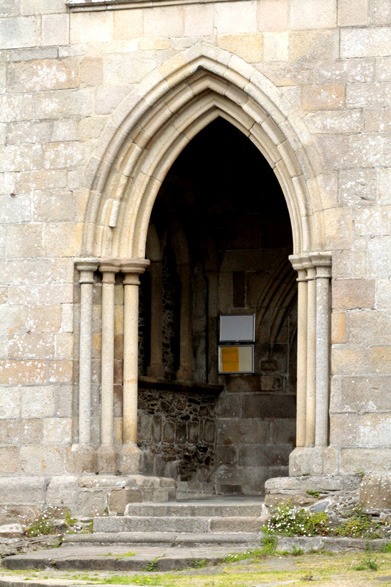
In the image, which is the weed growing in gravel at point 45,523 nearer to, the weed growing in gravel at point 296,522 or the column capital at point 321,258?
the weed growing in gravel at point 296,522

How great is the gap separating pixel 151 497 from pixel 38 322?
5.53 ft

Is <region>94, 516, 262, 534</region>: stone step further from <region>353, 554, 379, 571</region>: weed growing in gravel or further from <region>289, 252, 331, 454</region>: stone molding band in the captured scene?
<region>353, 554, 379, 571</region>: weed growing in gravel

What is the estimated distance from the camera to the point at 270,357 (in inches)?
558

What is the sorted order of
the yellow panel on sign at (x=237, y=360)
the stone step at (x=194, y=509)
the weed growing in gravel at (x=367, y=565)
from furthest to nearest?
the yellow panel on sign at (x=237, y=360) → the stone step at (x=194, y=509) → the weed growing in gravel at (x=367, y=565)

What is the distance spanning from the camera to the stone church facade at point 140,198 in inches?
420

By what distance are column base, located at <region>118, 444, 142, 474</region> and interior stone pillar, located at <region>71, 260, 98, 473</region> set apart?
227 mm

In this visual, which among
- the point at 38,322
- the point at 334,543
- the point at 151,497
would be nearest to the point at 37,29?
the point at 38,322

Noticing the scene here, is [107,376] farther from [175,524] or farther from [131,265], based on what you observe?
[175,524]

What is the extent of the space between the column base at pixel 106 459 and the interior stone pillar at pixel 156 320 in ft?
7.34

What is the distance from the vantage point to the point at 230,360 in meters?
14.2

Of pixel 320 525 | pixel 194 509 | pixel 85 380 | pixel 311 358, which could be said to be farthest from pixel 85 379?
pixel 320 525

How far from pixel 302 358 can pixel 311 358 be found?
0.41 feet

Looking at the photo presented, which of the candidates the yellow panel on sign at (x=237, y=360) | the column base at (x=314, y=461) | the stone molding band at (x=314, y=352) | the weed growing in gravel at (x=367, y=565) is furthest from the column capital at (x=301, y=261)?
the yellow panel on sign at (x=237, y=360)

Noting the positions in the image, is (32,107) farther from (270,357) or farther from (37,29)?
(270,357)
